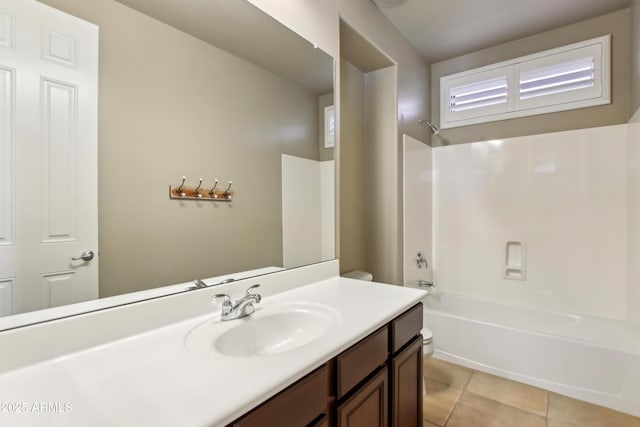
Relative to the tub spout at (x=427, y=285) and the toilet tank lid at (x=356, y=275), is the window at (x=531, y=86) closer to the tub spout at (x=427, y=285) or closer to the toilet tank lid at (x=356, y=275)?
the tub spout at (x=427, y=285)

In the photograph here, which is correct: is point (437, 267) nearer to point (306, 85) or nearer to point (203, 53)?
point (306, 85)

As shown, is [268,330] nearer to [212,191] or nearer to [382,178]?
[212,191]

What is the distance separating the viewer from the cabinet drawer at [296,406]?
65 centimetres

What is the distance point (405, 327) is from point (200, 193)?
3.31 feet

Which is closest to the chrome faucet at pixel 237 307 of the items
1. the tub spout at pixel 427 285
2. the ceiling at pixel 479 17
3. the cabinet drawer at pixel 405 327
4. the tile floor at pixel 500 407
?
the cabinet drawer at pixel 405 327

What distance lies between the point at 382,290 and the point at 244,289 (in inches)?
25.4

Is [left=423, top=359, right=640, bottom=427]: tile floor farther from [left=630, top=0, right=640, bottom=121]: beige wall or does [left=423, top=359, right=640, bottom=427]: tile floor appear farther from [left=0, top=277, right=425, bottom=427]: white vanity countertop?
[left=630, top=0, right=640, bottom=121]: beige wall

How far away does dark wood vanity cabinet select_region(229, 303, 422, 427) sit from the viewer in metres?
0.74

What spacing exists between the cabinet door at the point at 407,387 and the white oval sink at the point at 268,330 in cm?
36

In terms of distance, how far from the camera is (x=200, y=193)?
117cm

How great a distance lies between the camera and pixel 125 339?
88 centimetres

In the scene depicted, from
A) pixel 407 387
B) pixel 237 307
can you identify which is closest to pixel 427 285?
pixel 407 387

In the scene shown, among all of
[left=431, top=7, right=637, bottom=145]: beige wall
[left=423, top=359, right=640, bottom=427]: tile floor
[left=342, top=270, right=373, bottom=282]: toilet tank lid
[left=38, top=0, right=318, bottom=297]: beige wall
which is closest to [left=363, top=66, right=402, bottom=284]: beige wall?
[left=342, top=270, right=373, bottom=282]: toilet tank lid

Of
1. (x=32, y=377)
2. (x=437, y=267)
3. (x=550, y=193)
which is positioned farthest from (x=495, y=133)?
(x=32, y=377)
